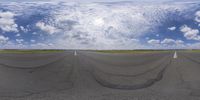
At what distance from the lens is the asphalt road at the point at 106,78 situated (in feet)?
33.4

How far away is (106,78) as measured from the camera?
10266 mm

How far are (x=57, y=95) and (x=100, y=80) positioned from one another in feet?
4.35

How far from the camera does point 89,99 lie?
10.1 m

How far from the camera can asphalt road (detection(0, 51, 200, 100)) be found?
10.2 metres

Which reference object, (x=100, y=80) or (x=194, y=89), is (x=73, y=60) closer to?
(x=100, y=80)

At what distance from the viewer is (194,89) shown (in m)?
10.5

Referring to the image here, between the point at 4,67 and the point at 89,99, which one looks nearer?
the point at 89,99

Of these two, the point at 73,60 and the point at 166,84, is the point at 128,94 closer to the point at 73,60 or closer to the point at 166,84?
the point at 166,84

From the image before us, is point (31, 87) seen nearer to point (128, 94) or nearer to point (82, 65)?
point (82, 65)

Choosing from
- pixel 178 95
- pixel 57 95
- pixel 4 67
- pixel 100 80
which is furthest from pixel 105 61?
pixel 4 67

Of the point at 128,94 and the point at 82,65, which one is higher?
the point at 82,65

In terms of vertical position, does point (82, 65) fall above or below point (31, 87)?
above

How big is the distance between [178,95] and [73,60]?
10.6 ft

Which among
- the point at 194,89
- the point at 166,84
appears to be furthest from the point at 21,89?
the point at 194,89
